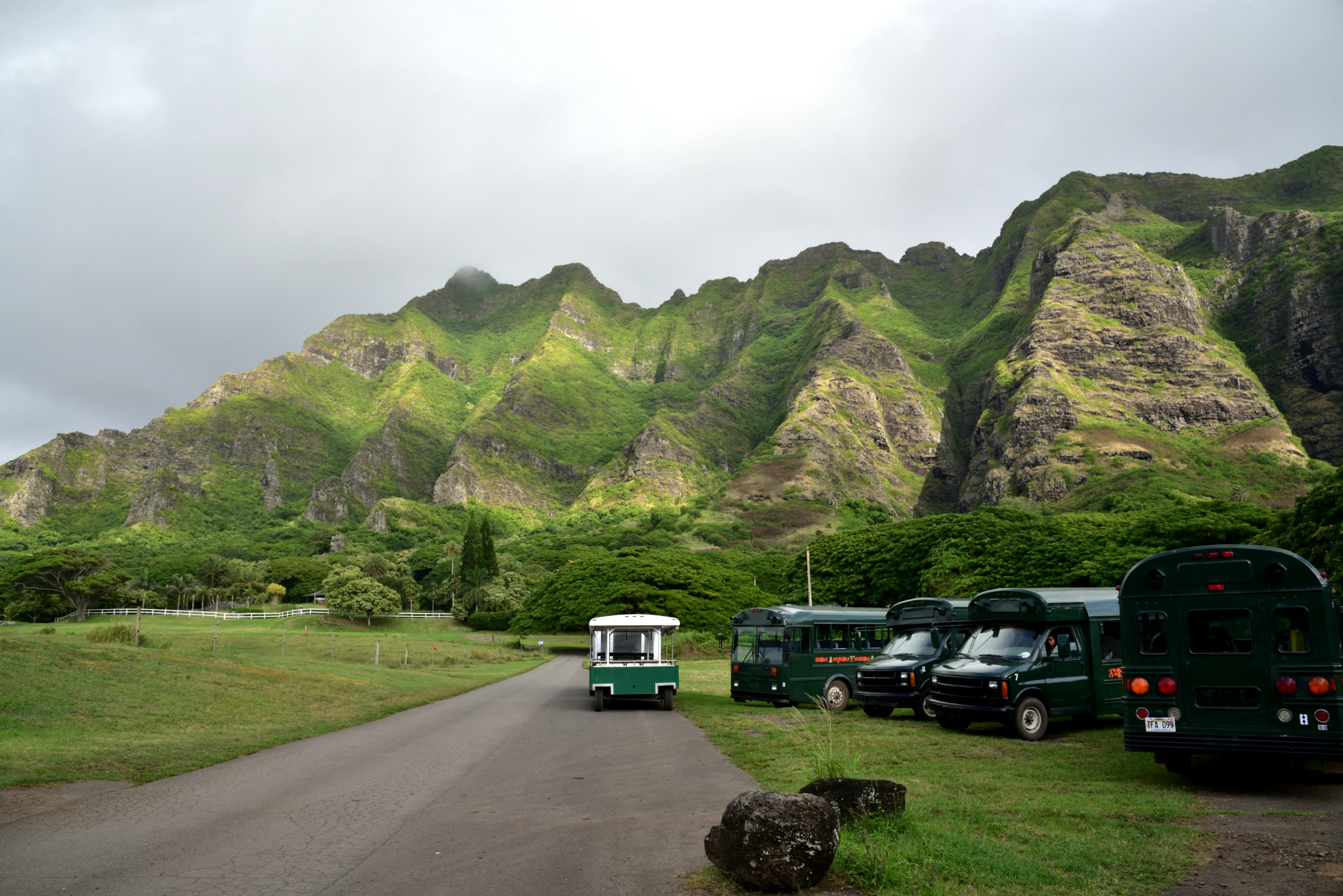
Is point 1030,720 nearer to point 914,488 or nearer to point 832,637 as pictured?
point 832,637

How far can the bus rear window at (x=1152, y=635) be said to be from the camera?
10238mm

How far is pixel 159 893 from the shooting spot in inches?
231

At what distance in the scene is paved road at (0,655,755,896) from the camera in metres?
6.26

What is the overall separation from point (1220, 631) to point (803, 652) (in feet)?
42.4

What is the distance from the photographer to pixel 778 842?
224 inches

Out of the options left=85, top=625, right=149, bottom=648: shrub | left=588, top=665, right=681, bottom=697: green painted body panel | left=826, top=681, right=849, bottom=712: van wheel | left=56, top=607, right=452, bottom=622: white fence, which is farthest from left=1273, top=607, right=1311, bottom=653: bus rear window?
left=56, top=607, right=452, bottom=622: white fence

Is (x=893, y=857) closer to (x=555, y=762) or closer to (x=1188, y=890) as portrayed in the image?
(x=1188, y=890)

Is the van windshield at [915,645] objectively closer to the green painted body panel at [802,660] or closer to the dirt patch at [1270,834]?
the green painted body panel at [802,660]

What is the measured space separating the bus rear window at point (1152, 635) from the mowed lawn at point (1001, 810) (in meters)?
1.72

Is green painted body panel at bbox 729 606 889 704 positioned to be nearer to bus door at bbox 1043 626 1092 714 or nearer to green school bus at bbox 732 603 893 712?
green school bus at bbox 732 603 893 712

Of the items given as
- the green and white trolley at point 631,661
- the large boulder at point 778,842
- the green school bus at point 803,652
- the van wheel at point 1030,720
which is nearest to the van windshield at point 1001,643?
the van wheel at point 1030,720

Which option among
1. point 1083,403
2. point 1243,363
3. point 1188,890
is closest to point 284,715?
point 1188,890

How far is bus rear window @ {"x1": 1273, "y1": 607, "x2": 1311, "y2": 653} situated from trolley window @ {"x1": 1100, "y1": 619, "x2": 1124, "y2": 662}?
23.5 feet

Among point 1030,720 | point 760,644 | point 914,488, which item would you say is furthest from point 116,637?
point 914,488
